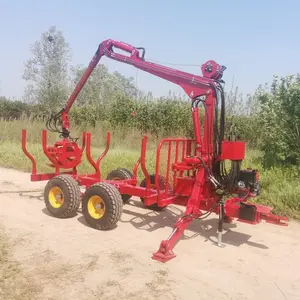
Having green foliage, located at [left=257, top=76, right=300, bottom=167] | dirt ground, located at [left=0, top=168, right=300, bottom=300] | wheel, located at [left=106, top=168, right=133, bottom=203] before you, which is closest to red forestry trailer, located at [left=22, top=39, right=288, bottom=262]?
dirt ground, located at [left=0, top=168, right=300, bottom=300]

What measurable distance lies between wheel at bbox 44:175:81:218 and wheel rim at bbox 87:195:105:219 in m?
0.40

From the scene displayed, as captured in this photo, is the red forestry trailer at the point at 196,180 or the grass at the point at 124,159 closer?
the red forestry trailer at the point at 196,180

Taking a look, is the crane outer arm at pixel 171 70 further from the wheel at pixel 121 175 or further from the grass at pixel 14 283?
the grass at pixel 14 283

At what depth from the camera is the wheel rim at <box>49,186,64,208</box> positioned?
6102 mm

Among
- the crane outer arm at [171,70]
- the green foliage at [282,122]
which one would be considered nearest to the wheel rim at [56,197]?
the crane outer arm at [171,70]

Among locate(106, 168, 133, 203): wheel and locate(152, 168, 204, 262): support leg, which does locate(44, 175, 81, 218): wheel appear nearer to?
locate(106, 168, 133, 203): wheel

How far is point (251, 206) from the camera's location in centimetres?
485

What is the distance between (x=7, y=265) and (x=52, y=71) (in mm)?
22211

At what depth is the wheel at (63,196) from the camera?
589 cm

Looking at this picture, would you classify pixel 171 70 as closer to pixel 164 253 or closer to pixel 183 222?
pixel 183 222

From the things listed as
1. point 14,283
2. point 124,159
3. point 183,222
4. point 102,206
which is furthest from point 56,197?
point 124,159

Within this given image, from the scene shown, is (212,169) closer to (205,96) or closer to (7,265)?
(205,96)

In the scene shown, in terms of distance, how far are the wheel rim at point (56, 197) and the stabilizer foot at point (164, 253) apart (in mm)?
2243

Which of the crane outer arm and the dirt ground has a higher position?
the crane outer arm
